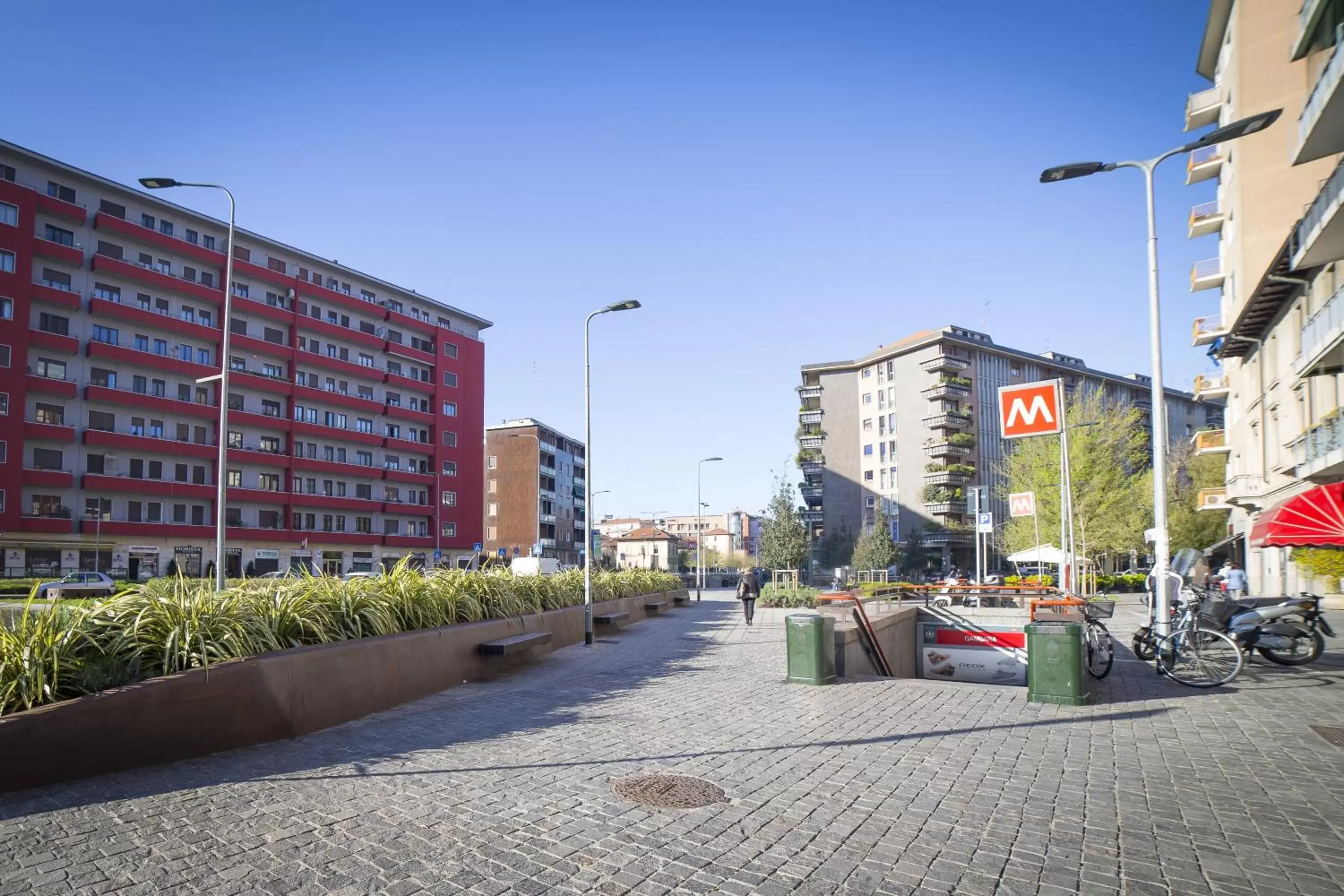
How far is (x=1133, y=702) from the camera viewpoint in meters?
9.86

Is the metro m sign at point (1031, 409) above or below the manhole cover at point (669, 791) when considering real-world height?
above

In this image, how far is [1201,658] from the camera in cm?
1096

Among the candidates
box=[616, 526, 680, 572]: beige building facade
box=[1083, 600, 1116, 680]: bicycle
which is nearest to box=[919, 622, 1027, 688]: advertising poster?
box=[1083, 600, 1116, 680]: bicycle

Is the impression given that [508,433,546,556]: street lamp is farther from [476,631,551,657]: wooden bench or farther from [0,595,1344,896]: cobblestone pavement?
[0,595,1344,896]: cobblestone pavement

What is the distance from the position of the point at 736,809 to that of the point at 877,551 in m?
62.6

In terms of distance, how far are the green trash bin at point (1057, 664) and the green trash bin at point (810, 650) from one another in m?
2.66

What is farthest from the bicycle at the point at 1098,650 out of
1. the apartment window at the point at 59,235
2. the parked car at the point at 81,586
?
the apartment window at the point at 59,235

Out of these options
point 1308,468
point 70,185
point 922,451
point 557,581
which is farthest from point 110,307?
point 922,451

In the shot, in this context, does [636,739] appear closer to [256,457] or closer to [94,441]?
[94,441]

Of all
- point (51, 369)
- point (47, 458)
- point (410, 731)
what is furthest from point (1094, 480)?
point (51, 369)

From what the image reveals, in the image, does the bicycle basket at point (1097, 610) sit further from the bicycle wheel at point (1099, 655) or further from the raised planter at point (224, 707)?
the raised planter at point (224, 707)

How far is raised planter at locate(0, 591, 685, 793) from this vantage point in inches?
225

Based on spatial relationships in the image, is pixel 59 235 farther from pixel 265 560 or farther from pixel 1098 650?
pixel 1098 650

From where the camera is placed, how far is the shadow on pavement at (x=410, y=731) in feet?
18.7
